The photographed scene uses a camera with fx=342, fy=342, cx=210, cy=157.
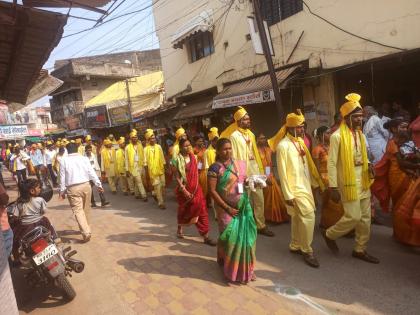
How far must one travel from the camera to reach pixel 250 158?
5.39m

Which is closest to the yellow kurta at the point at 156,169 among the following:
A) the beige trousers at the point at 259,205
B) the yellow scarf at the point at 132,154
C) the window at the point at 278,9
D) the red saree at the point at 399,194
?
the yellow scarf at the point at 132,154

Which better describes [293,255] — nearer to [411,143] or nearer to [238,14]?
[411,143]

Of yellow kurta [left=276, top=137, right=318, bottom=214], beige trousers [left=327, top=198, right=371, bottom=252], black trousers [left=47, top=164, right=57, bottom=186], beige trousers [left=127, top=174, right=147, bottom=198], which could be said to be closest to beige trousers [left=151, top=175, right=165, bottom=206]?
beige trousers [left=127, top=174, right=147, bottom=198]

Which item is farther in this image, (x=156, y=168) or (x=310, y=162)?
(x=156, y=168)

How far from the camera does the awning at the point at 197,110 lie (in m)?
12.6

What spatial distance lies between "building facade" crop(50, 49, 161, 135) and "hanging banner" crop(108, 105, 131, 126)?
5781 millimetres

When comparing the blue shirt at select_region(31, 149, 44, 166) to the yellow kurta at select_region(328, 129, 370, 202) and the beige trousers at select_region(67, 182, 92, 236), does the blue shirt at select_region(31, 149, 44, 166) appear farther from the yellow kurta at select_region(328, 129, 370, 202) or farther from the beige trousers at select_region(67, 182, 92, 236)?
the yellow kurta at select_region(328, 129, 370, 202)

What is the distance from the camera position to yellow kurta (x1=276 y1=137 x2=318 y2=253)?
13.3 feet

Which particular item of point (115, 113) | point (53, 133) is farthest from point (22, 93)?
point (53, 133)

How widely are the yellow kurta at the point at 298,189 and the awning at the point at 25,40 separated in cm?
301

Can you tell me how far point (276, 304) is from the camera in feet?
10.9

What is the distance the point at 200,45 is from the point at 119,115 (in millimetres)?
9526

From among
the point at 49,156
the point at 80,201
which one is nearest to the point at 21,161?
the point at 49,156

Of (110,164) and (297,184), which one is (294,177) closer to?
(297,184)
